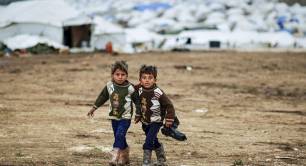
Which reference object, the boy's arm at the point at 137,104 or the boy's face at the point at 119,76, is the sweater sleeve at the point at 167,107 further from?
the boy's face at the point at 119,76

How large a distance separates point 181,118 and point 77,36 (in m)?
22.2

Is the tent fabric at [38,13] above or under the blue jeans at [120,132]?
above

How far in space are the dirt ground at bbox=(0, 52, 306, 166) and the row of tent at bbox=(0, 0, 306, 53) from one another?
1051 cm

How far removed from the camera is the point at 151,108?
5125 millimetres

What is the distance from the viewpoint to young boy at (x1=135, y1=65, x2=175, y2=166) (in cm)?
507

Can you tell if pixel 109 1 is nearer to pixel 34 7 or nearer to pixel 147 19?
pixel 147 19

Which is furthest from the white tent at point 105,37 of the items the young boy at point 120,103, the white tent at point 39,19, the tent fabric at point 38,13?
the young boy at point 120,103

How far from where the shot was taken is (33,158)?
5.50 m

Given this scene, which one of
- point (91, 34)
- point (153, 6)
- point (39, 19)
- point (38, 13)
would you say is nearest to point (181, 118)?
point (39, 19)

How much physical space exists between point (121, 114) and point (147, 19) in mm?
33151

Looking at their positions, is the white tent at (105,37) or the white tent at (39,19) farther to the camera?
the white tent at (105,37)

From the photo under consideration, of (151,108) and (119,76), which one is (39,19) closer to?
(119,76)

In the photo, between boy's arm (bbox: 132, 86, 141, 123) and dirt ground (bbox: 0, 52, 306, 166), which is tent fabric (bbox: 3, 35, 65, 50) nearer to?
dirt ground (bbox: 0, 52, 306, 166)

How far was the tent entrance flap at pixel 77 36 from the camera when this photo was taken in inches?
1185
